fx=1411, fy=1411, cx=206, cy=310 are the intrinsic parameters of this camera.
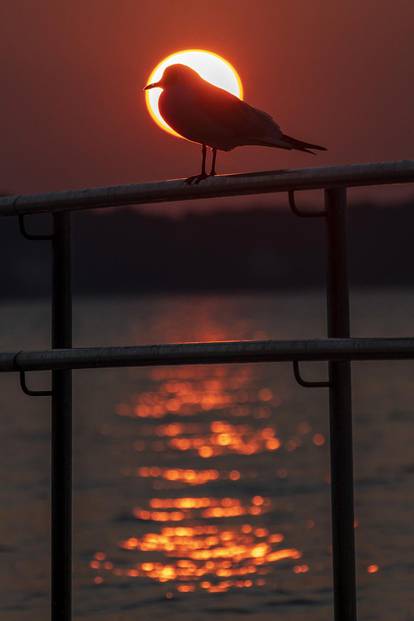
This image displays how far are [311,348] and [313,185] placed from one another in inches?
16.0

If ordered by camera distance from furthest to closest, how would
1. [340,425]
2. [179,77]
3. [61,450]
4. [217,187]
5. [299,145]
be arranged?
[179,77], [299,145], [61,450], [217,187], [340,425]

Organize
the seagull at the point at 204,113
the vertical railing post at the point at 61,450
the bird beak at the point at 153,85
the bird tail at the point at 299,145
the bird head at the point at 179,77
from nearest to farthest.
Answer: the vertical railing post at the point at 61,450
the bird tail at the point at 299,145
the seagull at the point at 204,113
the bird head at the point at 179,77
the bird beak at the point at 153,85

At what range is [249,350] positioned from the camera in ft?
11.4

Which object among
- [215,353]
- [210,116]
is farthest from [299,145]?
[215,353]

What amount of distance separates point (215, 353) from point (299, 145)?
1.29 m

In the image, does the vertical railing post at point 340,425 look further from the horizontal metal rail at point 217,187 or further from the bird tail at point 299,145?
the bird tail at point 299,145

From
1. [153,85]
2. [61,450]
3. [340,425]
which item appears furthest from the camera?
[153,85]

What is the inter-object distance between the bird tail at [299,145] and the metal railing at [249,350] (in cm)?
88

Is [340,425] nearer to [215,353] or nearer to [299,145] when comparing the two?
[215,353]

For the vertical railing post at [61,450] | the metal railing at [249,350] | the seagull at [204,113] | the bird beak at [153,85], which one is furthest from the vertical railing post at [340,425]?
the bird beak at [153,85]

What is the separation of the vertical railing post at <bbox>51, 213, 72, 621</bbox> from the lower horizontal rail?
12cm

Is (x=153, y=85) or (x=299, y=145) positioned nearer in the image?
(x=299, y=145)

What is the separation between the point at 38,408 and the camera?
30781 millimetres

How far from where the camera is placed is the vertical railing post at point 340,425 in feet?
11.2
